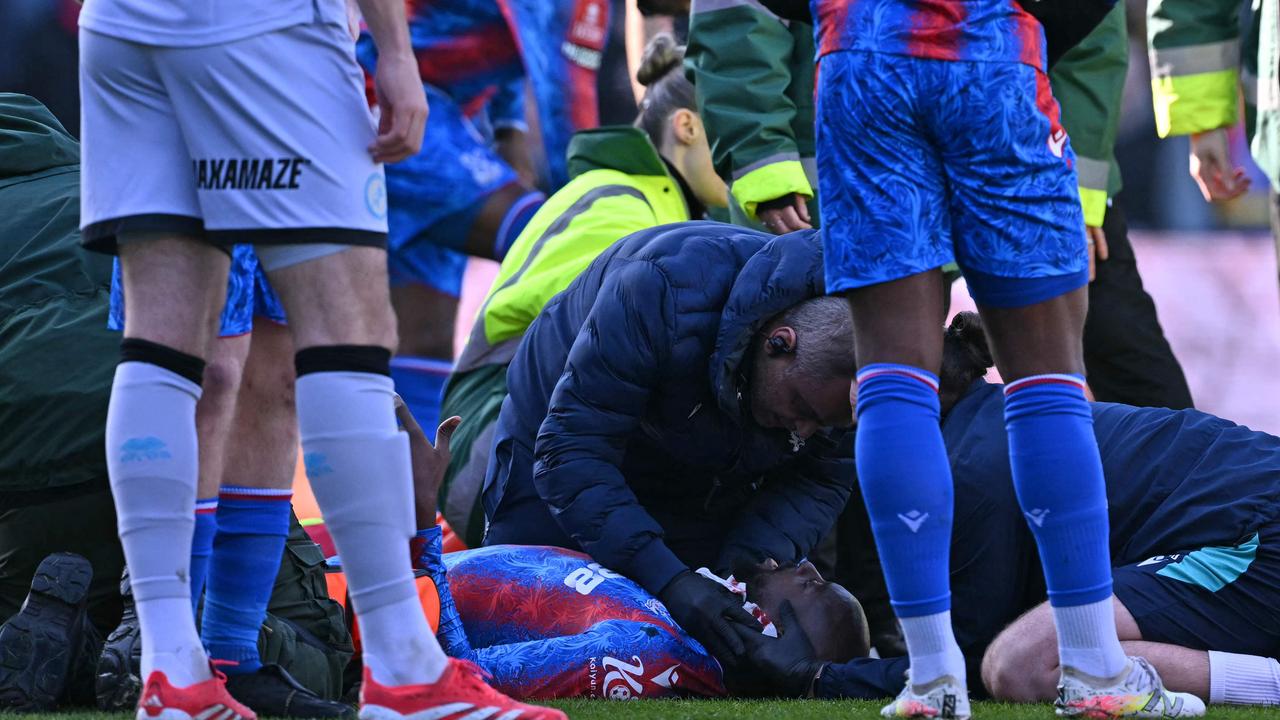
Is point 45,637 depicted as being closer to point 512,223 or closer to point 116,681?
point 116,681

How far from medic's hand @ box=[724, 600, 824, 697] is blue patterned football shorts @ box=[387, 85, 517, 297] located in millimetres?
2741

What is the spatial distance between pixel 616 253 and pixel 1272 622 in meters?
1.42

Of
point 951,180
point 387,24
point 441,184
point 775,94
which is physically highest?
point 387,24

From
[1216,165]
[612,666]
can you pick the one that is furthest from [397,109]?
[1216,165]

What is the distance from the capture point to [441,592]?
2.93 meters

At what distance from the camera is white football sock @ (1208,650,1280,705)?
8.30 feet

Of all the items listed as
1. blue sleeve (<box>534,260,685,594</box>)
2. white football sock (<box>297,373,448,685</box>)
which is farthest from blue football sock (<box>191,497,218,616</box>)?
blue sleeve (<box>534,260,685,594</box>)

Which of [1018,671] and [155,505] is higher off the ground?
[155,505]

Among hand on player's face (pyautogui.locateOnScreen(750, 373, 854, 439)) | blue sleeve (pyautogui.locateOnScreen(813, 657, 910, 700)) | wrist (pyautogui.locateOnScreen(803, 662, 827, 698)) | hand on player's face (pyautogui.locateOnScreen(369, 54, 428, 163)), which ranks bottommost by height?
wrist (pyautogui.locateOnScreen(803, 662, 827, 698))

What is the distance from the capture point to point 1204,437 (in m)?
2.81

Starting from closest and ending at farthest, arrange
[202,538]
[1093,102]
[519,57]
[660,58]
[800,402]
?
[202,538] < [800,402] < [1093,102] < [660,58] < [519,57]

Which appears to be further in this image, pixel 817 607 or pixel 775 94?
pixel 775 94

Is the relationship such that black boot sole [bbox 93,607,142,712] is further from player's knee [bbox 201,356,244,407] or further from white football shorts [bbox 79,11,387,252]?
white football shorts [bbox 79,11,387,252]

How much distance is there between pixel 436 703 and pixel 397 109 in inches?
28.0
